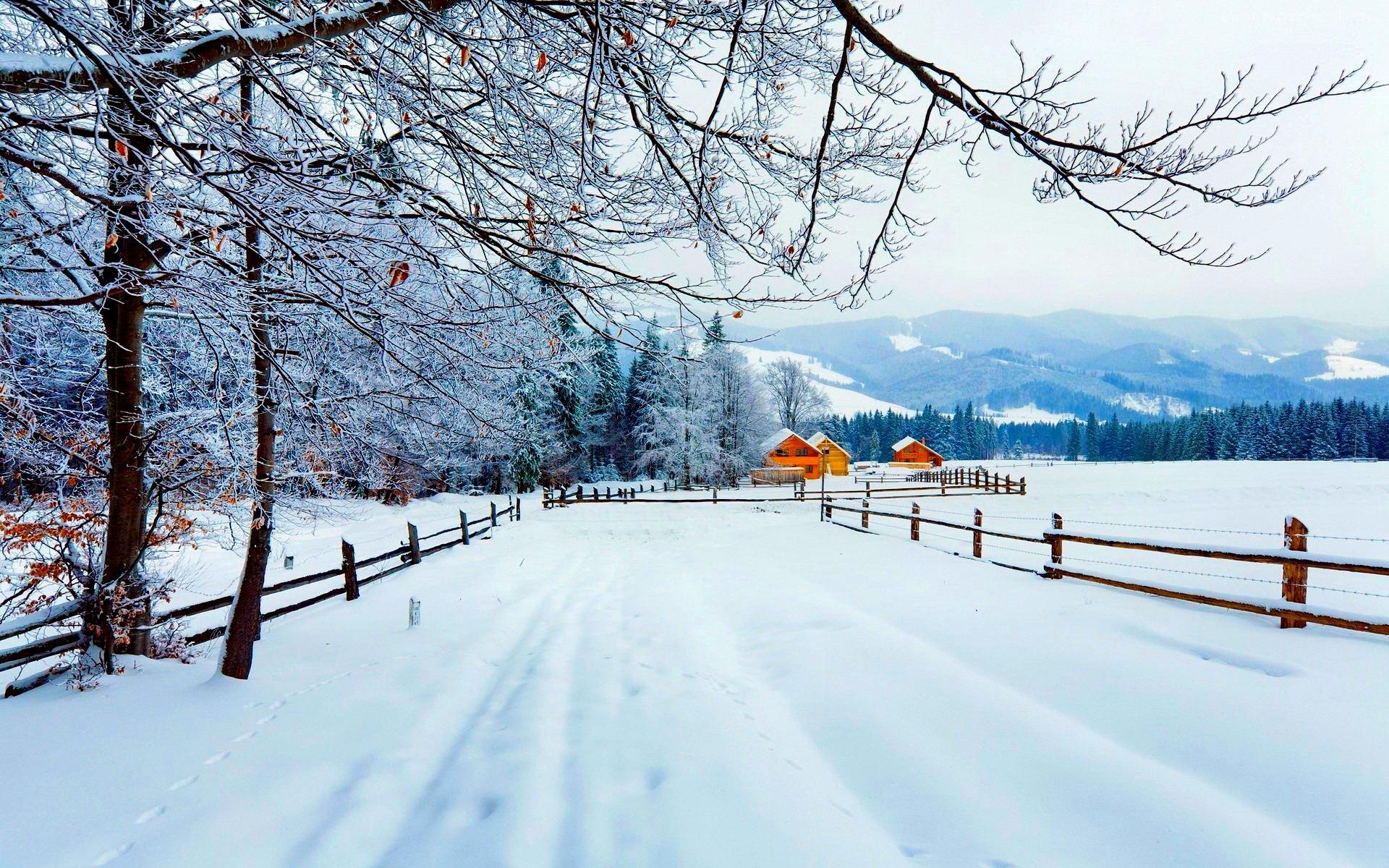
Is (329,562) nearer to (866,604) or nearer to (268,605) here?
(268,605)

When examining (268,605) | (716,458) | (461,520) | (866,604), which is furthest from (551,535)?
(716,458)

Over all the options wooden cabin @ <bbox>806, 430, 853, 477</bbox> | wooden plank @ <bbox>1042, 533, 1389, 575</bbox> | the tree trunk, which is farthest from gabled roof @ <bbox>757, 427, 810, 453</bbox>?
the tree trunk

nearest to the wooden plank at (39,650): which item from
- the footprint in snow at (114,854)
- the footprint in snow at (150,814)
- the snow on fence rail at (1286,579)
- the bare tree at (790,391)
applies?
the footprint in snow at (150,814)

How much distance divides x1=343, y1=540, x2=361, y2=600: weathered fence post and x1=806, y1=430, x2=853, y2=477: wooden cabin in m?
47.8

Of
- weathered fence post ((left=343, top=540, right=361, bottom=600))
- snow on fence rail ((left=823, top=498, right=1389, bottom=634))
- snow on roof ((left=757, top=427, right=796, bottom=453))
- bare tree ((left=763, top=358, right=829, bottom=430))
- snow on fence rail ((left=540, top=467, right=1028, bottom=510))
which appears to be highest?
bare tree ((left=763, top=358, right=829, bottom=430))

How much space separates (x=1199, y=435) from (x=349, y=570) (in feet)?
347

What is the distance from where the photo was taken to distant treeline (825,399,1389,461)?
Result: 72.4m

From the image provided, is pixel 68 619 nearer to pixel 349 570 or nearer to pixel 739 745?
pixel 349 570

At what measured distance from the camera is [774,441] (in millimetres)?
47688

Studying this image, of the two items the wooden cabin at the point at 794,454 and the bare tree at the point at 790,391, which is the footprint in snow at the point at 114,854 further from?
the bare tree at the point at 790,391

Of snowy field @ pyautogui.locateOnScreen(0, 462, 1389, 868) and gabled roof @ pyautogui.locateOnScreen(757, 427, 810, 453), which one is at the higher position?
gabled roof @ pyautogui.locateOnScreen(757, 427, 810, 453)

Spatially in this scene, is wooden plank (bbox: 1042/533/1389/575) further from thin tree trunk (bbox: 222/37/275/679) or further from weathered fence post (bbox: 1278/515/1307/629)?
thin tree trunk (bbox: 222/37/275/679)

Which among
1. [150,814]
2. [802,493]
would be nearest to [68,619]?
[150,814]

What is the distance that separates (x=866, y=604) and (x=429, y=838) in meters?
6.35
